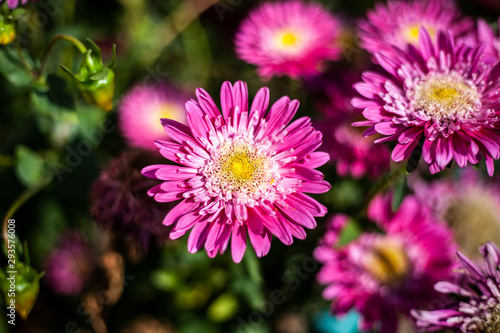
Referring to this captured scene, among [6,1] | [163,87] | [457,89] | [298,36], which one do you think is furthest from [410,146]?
[163,87]

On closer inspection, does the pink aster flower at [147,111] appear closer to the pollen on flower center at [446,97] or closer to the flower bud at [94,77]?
the flower bud at [94,77]

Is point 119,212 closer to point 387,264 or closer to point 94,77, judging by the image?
point 94,77

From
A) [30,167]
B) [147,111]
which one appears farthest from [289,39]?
[30,167]

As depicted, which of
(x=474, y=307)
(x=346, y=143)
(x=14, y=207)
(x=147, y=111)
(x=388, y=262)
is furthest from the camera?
(x=147, y=111)

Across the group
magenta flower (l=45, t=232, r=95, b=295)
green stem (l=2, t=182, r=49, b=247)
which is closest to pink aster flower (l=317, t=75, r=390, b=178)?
green stem (l=2, t=182, r=49, b=247)

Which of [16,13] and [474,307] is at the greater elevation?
[16,13]

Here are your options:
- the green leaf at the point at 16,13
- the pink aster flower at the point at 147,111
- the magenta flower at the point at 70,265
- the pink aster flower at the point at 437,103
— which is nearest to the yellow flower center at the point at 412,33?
the pink aster flower at the point at 437,103

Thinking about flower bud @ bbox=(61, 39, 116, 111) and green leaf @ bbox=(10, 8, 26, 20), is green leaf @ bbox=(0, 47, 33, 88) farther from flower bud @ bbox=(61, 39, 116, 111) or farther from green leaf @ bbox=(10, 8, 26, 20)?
flower bud @ bbox=(61, 39, 116, 111)
